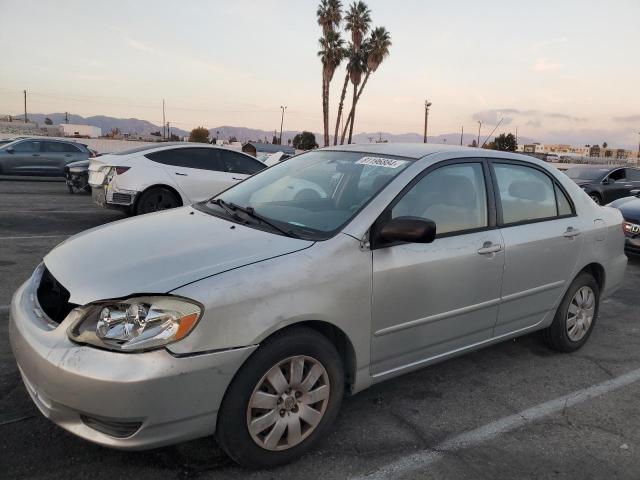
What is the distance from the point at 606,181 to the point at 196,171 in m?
12.0

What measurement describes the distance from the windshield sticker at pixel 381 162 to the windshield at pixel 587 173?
13978 mm

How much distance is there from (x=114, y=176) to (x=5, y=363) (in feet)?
18.3

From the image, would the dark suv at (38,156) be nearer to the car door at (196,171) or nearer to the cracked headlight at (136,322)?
the car door at (196,171)

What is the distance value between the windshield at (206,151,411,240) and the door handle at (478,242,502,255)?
73 cm

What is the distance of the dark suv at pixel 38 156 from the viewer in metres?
15.7

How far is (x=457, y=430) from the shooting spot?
304cm

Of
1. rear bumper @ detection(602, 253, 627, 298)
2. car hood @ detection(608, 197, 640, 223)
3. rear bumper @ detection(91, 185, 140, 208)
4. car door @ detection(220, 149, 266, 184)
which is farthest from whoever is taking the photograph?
car door @ detection(220, 149, 266, 184)

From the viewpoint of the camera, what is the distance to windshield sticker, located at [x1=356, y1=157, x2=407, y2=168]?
3.30 metres

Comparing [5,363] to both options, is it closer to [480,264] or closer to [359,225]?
[359,225]

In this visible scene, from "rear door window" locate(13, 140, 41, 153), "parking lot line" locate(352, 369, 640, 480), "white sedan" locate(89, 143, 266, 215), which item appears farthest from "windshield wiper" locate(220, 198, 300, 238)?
"rear door window" locate(13, 140, 41, 153)

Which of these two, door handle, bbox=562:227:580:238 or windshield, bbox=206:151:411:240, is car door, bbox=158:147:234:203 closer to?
windshield, bbox=206:151:411:240

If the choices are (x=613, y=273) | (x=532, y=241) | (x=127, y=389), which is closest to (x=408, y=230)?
(x=532, y=241)

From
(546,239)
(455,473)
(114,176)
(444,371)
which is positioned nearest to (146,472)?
(455,473)

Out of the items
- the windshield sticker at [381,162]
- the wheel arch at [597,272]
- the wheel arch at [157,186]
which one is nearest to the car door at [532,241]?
the wheel arch at [597,272]
